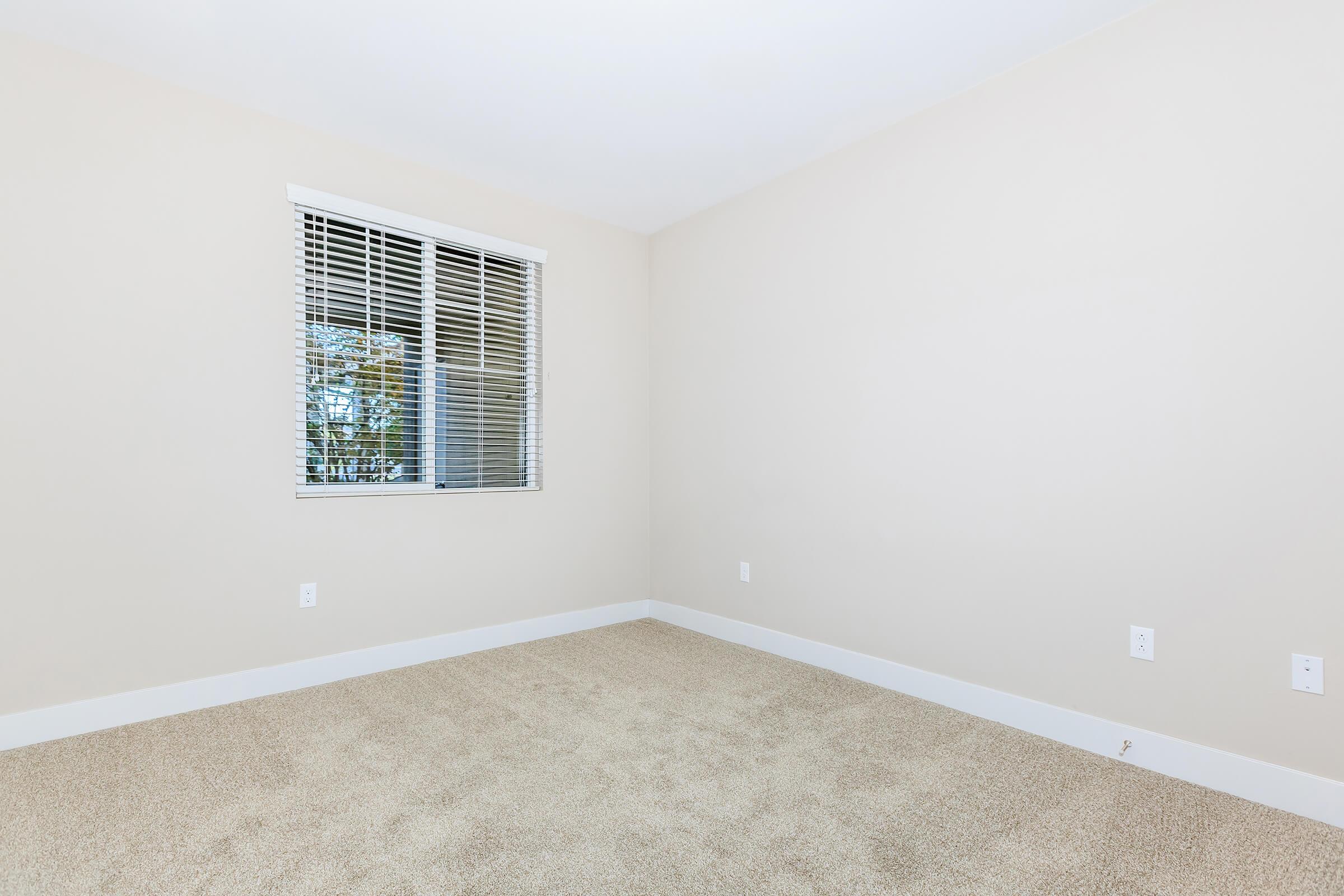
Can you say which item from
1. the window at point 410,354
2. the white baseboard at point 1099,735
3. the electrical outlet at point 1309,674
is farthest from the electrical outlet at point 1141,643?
the window at point 410,354

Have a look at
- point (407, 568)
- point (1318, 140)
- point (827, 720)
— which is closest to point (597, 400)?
point (407, 568)

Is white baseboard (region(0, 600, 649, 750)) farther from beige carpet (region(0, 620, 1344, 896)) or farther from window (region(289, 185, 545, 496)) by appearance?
window (region(289, 185, 545, 496))

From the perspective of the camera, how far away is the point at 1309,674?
6.24ft

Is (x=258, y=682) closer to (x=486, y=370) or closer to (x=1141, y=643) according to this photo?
(x=486, y=370)

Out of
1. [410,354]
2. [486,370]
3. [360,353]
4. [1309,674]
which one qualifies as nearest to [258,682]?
[360,353]

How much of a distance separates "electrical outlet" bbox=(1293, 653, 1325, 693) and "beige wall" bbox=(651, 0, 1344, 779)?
1.1 inches

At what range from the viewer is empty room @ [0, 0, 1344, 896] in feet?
6.09

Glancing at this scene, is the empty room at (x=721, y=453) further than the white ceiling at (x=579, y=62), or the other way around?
the white ceiling at (x=579, y=62)

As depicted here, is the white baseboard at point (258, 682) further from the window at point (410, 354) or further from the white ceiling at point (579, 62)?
the white ceiling at point (579, 62)

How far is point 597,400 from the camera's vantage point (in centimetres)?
404

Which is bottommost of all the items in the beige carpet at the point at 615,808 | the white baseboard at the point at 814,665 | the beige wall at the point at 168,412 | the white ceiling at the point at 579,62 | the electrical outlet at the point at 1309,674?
the beige carpet at the point at 615,808

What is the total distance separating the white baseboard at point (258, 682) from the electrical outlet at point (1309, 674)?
3.09m

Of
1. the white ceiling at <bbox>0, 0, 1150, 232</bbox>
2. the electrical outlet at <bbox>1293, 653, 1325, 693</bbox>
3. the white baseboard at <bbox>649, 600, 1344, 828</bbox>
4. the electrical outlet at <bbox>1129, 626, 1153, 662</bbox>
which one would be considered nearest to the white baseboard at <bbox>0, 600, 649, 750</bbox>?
the white baseboard at <bbox>649, 600, 1344, 828</bbox>

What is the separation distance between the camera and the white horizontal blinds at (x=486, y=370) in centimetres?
346
